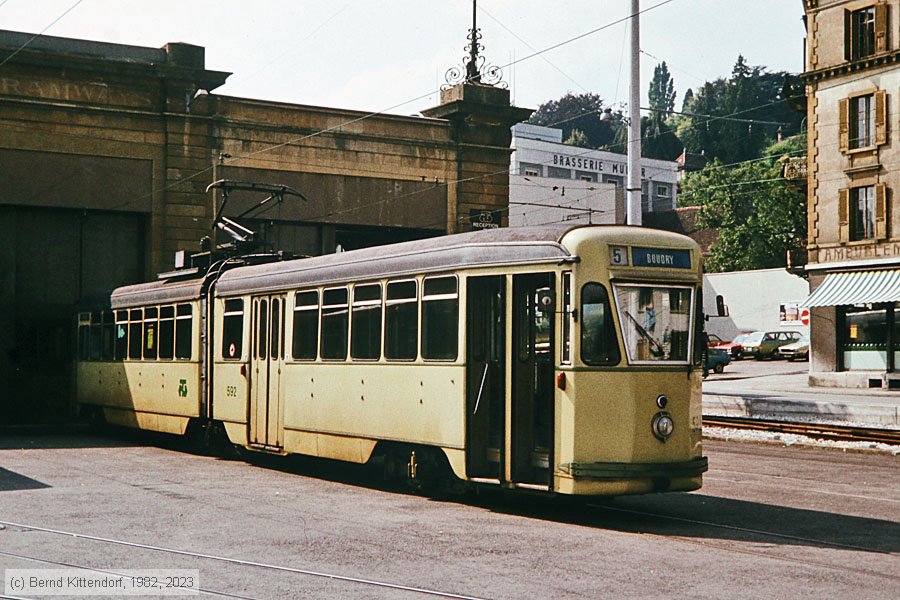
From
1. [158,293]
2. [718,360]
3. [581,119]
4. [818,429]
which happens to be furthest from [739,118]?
[158,293]

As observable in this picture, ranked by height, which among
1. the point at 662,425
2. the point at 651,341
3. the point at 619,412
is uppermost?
the point at 651,341

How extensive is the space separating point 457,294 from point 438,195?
23.6 m

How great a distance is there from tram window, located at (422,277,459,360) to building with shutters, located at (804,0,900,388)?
26.9 metres

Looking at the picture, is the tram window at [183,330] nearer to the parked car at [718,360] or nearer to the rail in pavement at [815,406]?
the rail in pavement at [815,406]

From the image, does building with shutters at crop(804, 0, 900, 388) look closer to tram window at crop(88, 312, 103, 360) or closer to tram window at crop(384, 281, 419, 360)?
tram window at crop(88, 312, 103, 360)

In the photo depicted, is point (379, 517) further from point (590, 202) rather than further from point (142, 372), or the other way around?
point (590, 202)

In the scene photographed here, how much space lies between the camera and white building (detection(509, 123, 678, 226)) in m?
76.3

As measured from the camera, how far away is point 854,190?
39.3 metres

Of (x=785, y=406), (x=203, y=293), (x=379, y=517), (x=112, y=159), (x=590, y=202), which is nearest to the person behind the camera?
(x=379, y=517)

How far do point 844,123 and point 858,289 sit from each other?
5406 mm

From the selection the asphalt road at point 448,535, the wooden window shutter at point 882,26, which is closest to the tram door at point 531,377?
the asphalt road at point 448,535

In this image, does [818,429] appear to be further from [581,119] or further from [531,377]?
[581,119]

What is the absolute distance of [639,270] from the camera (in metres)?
11.8

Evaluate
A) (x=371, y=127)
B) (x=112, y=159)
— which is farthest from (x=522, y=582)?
(x=371, y=127)
